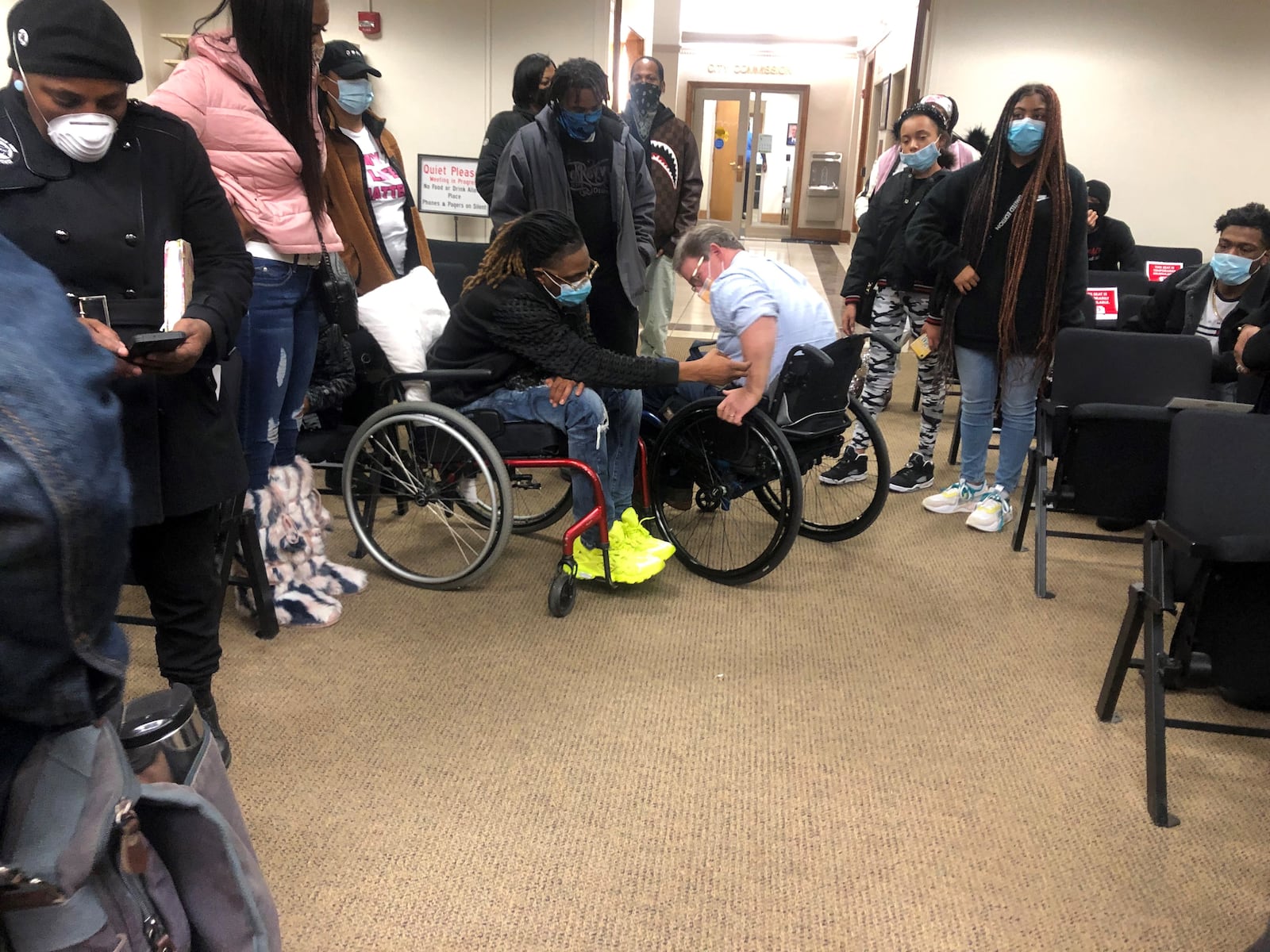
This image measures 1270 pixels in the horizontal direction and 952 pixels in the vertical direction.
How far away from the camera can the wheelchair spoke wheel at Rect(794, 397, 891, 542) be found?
251 centimetres

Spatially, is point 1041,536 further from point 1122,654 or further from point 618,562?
point 618,562

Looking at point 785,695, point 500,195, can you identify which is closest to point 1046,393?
point 785,695

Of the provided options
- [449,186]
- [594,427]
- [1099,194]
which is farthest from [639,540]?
[1099,194]

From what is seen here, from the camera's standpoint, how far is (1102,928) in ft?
4.48

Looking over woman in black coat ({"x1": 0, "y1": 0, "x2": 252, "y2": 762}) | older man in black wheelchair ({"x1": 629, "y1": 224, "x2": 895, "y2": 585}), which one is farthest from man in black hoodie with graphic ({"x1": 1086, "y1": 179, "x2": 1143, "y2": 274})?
woman in black coat ({"x1": 0, "y1": 0, "x2": 252, "y2": 762})

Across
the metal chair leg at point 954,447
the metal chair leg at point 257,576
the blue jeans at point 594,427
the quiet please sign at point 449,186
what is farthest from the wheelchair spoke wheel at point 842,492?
the quiet please sign at point 449,186

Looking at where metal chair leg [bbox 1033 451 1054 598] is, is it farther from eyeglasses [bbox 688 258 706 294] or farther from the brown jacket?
the brown jacket

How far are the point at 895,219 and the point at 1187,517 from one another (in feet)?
6.01

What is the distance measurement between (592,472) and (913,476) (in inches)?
64.6

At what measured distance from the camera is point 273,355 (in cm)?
191

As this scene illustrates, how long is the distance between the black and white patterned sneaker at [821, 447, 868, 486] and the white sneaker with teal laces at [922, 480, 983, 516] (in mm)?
269

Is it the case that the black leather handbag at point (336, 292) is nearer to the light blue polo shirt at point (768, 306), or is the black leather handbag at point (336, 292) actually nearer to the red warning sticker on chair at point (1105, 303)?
the light blue polo shirt at point (768, 306)

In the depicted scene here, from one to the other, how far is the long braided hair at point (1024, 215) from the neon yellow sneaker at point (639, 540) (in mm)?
1307

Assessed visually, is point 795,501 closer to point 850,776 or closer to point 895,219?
point 850,776
